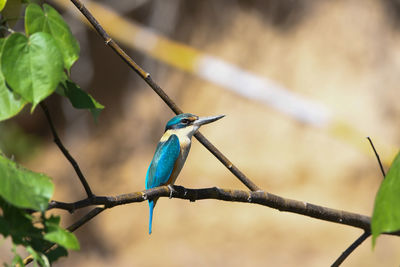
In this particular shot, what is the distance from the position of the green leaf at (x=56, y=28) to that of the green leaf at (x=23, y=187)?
37 cm

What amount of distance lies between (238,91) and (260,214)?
3.98 ft

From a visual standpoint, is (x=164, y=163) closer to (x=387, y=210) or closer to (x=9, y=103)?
(x=9, y=103)

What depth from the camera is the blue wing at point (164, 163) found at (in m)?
2.56

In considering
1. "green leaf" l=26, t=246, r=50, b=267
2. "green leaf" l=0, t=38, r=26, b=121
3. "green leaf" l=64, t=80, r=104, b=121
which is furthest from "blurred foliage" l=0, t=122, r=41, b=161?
"green leaf" l=26, t=246, r=50, b=267

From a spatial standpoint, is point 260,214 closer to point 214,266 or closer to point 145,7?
point 214,266

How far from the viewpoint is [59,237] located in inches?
41.5

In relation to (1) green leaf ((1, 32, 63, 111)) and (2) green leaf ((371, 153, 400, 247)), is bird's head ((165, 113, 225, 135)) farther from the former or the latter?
(2) green leaf ((371, 153, 400, 247))

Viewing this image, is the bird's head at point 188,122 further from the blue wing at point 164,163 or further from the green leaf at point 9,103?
the green leaf at point 9,103

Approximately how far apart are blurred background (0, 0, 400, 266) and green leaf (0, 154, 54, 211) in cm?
459

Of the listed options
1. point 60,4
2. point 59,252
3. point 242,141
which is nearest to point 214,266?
point 242,141

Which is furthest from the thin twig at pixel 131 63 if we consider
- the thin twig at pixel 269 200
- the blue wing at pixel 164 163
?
the blue wing at pixel 164 163

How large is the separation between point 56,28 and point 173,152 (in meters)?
1.29

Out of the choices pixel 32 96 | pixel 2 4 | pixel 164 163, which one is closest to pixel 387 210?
pixel 32 96

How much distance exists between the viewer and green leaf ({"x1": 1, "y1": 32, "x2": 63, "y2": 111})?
3.85 ft
